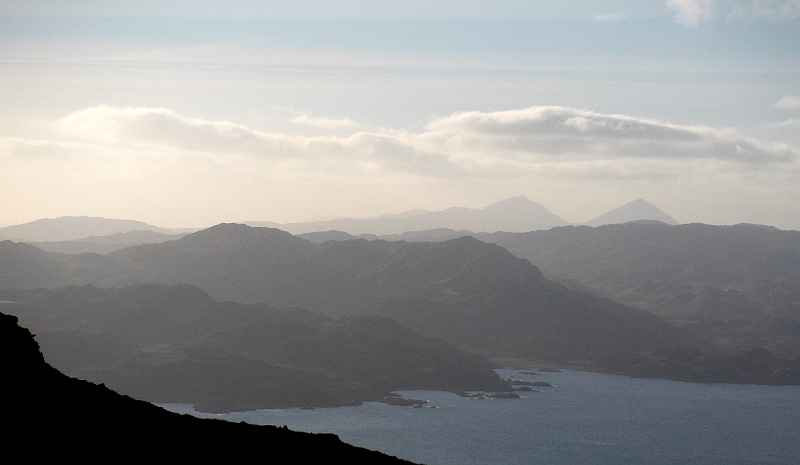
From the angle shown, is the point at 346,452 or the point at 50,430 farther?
the point at 346,452

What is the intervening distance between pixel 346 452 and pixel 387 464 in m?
5.03

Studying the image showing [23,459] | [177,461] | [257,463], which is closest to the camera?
[23,459]

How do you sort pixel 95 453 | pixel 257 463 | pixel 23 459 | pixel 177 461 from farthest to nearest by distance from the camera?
1. pixel 257 463
2. pixel 177 461
3. pixel 95 453
4. pixel 23 459

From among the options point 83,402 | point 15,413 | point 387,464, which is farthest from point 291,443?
point 15,413

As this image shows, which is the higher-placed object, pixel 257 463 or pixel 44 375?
pixel 44 375

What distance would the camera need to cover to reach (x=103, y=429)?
66.9 metres

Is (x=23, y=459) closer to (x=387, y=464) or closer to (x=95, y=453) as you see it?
(x=95, y=453)

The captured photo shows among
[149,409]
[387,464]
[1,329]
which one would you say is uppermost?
[1,329]

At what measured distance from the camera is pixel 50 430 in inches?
2421

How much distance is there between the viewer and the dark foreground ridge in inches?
2372

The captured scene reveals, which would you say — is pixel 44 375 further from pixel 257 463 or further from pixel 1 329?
pixel 257 463

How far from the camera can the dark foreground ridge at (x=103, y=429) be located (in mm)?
60250

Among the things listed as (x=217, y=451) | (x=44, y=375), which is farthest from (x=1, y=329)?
(x=217, y=451)

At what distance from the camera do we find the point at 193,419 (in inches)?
3273
